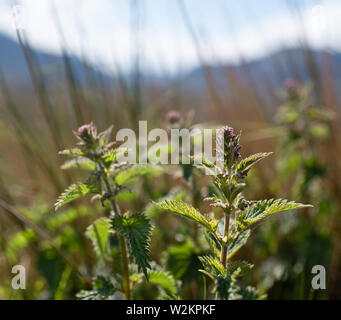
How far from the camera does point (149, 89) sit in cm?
296

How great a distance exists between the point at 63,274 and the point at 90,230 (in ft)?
1.74

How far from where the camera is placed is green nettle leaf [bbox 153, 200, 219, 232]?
0.76 metres

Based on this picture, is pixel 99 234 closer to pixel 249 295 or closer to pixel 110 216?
pixel 110 216

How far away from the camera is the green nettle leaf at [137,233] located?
77 centimetres

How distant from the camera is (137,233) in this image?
827 mm

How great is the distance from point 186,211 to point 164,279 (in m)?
0.30

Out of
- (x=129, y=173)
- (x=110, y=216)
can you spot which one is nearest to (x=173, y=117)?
(x=129, y=173)

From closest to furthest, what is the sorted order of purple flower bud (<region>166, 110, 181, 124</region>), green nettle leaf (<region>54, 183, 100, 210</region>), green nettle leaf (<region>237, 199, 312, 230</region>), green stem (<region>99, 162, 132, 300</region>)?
1. green nettle leaf (<region>237, 199, 312, 230</region>)
2. green nettle leaf (<region>54, 183, 100, 210</region>)
3. green stem (<region>99, 162, 132, 300</region>)
4. purple flower bud (<region>166, 110, 181, 124</region>)

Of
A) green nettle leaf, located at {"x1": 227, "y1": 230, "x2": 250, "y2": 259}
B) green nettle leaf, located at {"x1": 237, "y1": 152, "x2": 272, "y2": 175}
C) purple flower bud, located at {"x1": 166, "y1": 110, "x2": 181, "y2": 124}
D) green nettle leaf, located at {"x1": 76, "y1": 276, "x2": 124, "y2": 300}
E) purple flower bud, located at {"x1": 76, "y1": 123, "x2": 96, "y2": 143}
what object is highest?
purple flower bud, located at {"x1": 166, "y1": 110, "x2": 181, "y2": 124}

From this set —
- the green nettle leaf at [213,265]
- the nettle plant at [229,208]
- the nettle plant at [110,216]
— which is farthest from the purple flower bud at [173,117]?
the green nettle leaf at [213,265]

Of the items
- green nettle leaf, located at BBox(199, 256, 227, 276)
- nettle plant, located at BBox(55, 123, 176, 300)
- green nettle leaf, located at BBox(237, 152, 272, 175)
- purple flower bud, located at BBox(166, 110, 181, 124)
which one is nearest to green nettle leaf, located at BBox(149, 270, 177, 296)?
nettle plant, located at BBox(55, 123, 176, 300)

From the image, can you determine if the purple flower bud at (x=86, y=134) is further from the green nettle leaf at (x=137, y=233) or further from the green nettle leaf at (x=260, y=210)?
the green nettle leaf at (x=260, y=210)

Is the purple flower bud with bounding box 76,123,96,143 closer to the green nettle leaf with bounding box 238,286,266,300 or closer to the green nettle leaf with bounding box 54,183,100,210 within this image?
the green nettle leaf with bounding box 54,183,100,210
